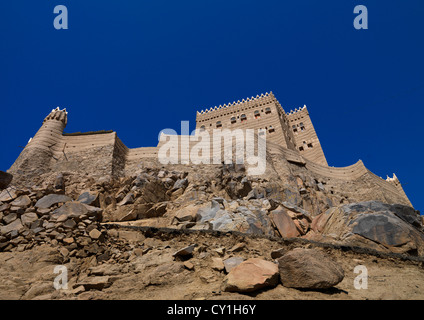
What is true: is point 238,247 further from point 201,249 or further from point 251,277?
point 251,277

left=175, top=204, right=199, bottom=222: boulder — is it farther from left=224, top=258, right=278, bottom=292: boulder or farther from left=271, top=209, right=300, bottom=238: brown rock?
left=224, top=258, right=278, bottom=292: boulder

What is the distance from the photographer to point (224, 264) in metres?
5.80

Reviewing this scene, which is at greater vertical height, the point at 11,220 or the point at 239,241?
the point at 11,220

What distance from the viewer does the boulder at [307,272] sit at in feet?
15.5

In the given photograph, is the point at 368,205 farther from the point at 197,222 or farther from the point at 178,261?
the point at 178,261

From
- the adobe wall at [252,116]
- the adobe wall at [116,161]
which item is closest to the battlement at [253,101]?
the adobe wall at [252,116]

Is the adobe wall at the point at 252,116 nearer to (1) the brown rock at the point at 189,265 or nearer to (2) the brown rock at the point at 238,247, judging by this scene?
(2) the brown rock at the point at 238,247

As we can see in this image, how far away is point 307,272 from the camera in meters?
4.86

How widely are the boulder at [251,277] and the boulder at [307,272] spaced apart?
26 centimetres

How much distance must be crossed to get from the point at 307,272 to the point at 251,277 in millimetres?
1225
